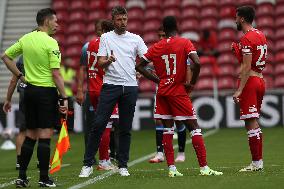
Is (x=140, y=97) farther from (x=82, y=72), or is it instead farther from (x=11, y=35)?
(x=82, y=72)

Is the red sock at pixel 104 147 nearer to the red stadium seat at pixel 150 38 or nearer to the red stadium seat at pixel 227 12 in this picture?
the red stadium seat at pixel 150 38

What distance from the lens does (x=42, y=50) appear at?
1020 centimetres

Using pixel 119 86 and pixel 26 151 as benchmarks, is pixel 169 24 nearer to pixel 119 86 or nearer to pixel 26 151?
pixel 119 86

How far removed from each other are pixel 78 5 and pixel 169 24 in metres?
16.7

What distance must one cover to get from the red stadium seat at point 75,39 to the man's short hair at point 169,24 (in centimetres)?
1539

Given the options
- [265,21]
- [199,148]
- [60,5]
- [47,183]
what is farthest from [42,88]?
[60,5]

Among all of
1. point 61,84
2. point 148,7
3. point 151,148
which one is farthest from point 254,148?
point 148,7

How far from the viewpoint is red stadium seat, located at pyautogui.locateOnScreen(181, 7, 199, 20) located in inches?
1020

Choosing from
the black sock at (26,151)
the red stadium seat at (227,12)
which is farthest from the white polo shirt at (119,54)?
the red stadium seat at (227,12)

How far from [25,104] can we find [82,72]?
2942mm

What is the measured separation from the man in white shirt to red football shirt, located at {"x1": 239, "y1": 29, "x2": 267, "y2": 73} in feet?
4.32

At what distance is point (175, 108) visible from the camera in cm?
1100

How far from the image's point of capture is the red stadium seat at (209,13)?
25769mm

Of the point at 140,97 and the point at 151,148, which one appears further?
the point at 140,97
